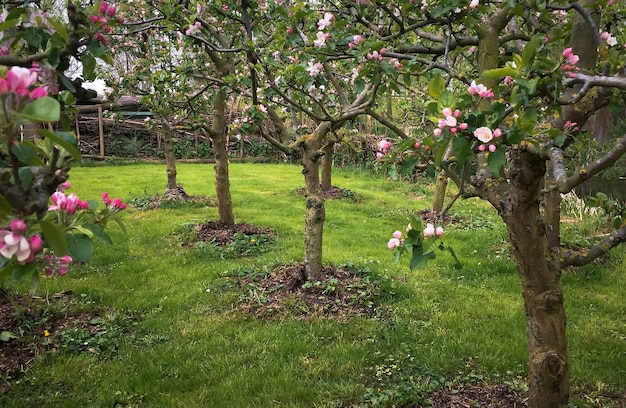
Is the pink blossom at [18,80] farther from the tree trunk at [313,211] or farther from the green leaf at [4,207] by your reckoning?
the tree trunk at [313,211]

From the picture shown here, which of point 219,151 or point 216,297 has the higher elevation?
point 219,151

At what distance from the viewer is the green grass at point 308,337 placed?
2.80m

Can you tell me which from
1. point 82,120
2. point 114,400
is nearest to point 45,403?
point 114,400

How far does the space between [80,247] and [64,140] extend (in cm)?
40

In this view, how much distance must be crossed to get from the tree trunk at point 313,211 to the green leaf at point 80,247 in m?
3.01

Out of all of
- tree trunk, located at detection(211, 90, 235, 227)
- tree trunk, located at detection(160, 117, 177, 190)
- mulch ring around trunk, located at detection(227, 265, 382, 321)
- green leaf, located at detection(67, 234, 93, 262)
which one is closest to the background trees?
green leaf, located at detection(67, 234, 93, 262)

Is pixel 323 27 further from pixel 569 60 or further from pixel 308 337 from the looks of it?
pixel 308 337

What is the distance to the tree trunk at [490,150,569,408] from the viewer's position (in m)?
2.06

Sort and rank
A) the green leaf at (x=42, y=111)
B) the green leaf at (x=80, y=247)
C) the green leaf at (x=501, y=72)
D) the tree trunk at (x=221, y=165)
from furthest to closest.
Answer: the tree trunk at (x=221, y=165)
the green leaf at (x=501, y=72)
the green leaf at (x=80, y=247)
the green leaf at (x=42, y=111)

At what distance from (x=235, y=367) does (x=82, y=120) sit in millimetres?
15561

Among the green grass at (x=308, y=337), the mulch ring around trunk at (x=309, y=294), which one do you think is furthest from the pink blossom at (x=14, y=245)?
the mulch ring around trunk at (x=309, y=294)

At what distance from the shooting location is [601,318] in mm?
3775

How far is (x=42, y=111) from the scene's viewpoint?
90 centimetres

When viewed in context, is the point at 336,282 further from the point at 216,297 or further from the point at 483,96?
the point at 483,96
